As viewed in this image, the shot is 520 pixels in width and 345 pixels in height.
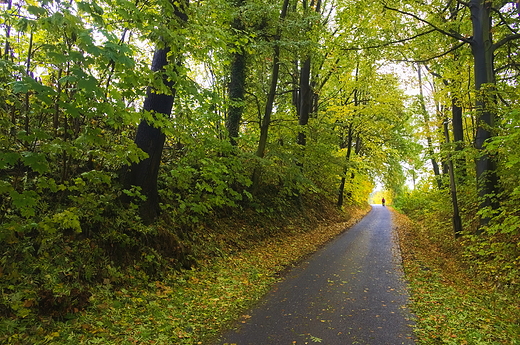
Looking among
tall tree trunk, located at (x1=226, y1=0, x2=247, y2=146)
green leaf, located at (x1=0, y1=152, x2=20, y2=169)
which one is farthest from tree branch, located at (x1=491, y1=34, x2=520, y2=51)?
green leaf, located at (x1=0, y1=152, x2=20, y2=169)

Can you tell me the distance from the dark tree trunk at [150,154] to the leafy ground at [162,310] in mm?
1596

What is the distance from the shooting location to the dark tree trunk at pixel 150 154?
6.51 m

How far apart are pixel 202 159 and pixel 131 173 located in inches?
75.0

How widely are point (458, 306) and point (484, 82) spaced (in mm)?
6088

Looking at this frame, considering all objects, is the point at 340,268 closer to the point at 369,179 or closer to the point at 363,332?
the point at 363,332

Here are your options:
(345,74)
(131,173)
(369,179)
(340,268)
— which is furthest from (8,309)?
(369,179)

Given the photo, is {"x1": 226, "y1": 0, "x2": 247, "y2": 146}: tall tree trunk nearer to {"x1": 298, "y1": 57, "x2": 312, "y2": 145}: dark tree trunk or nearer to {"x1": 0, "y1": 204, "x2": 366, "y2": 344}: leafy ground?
{"x1": 298, "y1": 57, "x2": 312, "y2": 145}: dark tree trunk

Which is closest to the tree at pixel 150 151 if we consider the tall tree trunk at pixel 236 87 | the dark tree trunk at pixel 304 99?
the tall tree trunk at pixel 236 87

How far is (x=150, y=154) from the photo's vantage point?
6688 mm

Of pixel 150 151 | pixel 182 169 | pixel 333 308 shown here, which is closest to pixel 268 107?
pixel 182 169

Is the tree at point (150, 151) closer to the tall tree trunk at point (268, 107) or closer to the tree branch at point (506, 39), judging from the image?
the tall tree trunk at point (268, 107)

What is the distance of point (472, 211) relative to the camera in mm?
10953

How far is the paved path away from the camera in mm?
4164

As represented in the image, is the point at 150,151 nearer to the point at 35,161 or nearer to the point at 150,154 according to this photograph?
the point at 150,154
